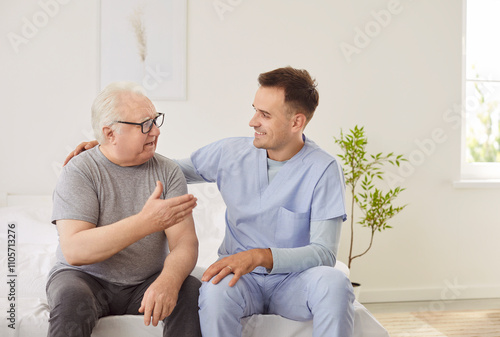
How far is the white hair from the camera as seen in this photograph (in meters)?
1.55

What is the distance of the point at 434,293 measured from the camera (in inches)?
139

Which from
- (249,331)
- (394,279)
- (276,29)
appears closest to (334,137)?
(276,29)

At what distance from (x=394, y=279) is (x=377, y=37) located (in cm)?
155

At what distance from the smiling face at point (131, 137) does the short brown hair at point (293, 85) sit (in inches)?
17.4

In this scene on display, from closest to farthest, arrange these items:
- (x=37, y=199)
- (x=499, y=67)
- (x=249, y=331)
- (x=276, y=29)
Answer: (x=249, y=331)
(x=37, y=199)
(x=276, y=29)
(x=499, y=67)

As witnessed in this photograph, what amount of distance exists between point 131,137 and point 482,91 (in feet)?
9.47

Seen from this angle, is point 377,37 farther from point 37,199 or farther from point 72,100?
point 37,199

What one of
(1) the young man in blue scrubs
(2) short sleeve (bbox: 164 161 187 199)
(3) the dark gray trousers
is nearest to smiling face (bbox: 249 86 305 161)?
(1) the young man in blue scrubs

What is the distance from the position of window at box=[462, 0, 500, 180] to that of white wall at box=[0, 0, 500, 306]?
0.59ft

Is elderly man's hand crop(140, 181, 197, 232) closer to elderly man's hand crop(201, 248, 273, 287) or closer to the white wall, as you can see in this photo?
elderly man's hand crop(201, 248, 273, 287)

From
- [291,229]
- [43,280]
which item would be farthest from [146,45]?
[291,229]

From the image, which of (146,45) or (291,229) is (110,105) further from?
(146,45)

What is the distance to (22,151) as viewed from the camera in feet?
10.1

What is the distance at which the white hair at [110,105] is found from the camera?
1547mm
